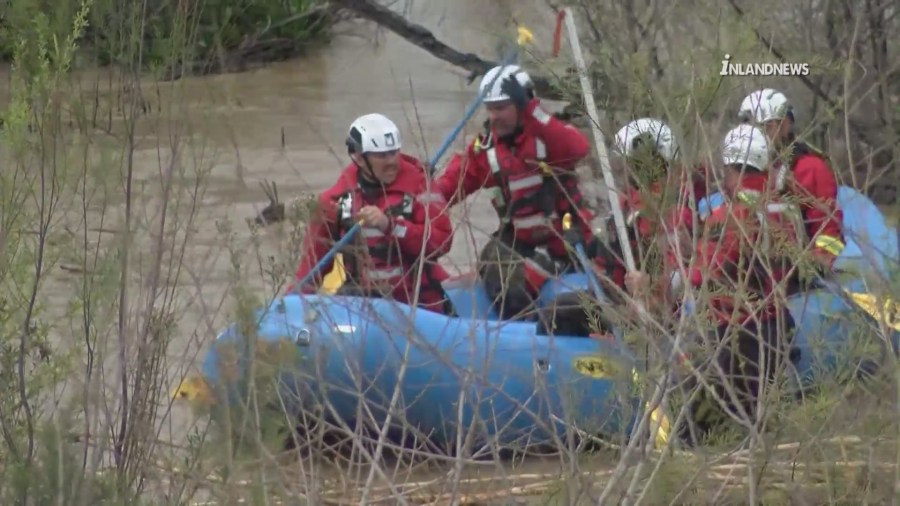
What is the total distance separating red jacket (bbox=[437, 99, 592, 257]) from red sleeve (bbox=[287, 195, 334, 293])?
871 mm

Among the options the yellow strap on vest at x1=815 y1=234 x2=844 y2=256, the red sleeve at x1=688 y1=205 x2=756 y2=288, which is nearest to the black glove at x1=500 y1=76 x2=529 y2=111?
the yellow strap on vest at x1=815 y1=234 x2=844 y2=256

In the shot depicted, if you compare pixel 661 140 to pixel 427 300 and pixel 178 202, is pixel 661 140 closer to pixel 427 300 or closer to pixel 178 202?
pixel 178 202

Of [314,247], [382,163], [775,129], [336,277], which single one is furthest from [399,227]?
[775,129]

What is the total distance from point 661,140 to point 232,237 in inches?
38.6

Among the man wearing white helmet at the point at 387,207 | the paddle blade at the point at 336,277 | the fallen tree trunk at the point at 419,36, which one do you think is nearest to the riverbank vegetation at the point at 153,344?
the paddle blade at the point at 336,277

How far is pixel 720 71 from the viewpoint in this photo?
120 inches

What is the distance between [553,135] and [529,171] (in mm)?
177

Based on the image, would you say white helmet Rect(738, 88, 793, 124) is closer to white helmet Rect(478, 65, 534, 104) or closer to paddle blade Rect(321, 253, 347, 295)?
paddle blade Rect(321, 253, 347, 295)

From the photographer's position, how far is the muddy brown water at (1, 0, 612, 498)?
3.28 metres

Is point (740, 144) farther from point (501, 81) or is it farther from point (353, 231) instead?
point (501, 81)

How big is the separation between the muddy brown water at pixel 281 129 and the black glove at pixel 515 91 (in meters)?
0.33

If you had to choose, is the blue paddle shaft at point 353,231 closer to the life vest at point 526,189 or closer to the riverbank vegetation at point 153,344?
the life vest at point 526,189

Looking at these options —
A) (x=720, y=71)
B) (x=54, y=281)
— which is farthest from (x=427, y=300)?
(x=720, y=71)

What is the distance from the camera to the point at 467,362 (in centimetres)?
351
